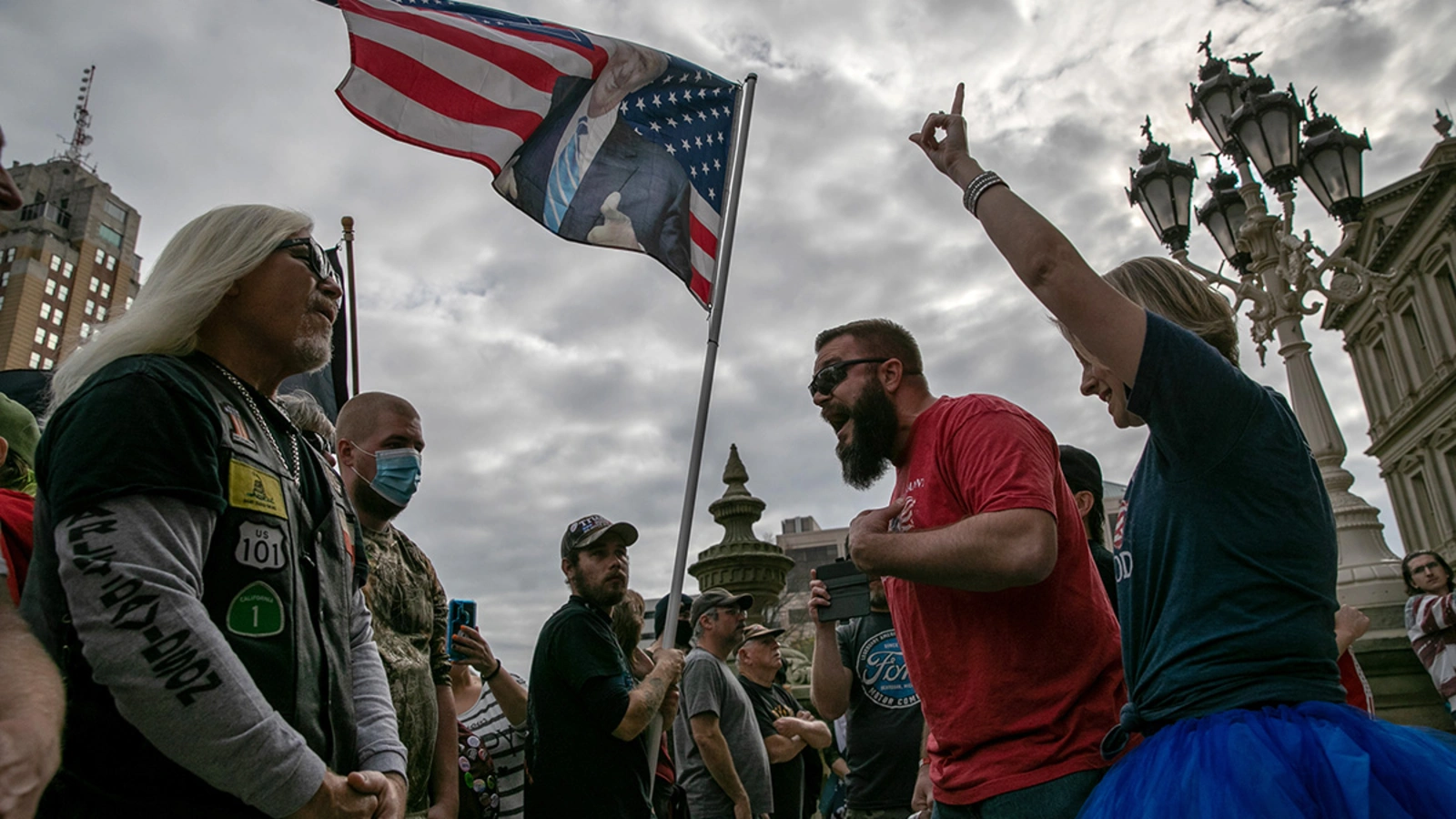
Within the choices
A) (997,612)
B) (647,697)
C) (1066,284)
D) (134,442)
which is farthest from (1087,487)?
(134,442)

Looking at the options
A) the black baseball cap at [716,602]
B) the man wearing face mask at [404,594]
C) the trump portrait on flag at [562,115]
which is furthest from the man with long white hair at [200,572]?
the black baseball cap at [716,602]

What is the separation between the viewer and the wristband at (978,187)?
7.10 feet

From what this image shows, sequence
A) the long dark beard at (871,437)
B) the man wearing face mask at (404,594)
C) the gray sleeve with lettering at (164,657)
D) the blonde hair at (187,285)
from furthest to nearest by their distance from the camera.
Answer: the man wearing face mask at (404,594) < the long dark beard at (871,437) < the blonde hair at (187,285) < the gray sleeve with lettering at (164,657)

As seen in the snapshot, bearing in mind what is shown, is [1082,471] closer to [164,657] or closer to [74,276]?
[164,657]

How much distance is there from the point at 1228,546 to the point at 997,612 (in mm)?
682

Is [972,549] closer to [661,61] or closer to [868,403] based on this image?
[868,403]

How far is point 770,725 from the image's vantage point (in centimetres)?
636

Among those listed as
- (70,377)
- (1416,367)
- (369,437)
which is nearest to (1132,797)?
Answer: (70,377)

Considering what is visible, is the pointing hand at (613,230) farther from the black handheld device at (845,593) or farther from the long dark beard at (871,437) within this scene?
the long dark beard at (871,437)

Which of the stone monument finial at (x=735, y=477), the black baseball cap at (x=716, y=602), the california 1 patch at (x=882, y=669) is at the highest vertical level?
the stone monument finial at (x=735, y=477)

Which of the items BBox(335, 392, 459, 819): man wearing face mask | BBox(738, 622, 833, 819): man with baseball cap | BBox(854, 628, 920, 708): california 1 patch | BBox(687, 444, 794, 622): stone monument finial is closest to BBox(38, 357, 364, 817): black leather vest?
BBox(335, 392, 459, 819): man wearing face mask

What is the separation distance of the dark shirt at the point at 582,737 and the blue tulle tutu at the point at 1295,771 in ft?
8.56

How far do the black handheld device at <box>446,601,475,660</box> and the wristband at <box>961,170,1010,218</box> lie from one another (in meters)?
2.86

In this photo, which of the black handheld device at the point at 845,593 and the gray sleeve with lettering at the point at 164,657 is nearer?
the gray sleeve with lettering at the point at 164,657
